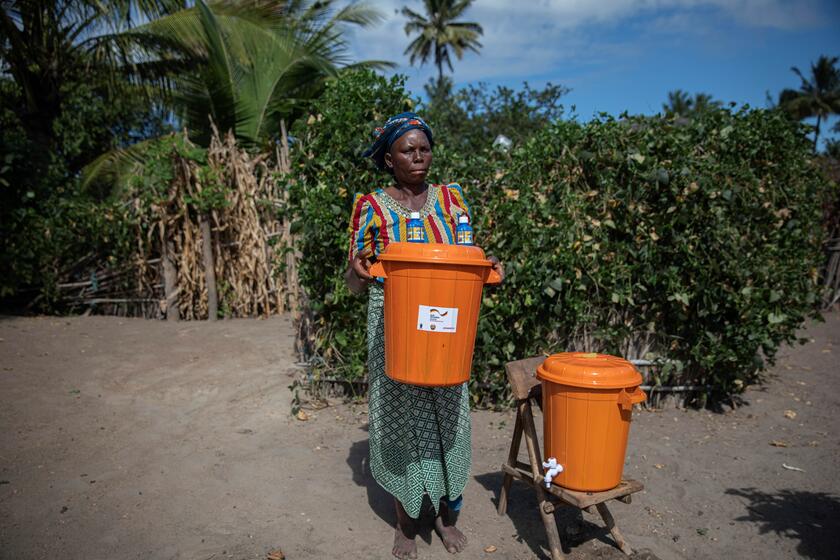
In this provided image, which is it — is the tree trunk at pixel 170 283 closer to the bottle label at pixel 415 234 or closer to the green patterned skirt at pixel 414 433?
the green patterned skirt at pixel 414 433

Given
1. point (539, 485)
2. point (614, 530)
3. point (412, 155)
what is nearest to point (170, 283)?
point (412, 155)

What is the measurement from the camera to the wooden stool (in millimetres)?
2488

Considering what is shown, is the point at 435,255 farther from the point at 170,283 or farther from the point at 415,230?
the point at 170,283

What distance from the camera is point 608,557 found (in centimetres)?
266

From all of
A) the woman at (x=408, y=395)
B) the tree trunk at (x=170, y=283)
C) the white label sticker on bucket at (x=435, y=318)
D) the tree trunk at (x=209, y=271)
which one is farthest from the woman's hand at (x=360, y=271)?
the tree trunk at (x=170, y=283)

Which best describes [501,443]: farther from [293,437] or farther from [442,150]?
[442,150]

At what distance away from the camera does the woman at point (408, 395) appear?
2.52 m

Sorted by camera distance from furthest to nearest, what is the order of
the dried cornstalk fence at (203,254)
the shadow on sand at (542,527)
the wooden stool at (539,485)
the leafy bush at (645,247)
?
the dried cornstalk fence at (203,254), the leafy bush at (645,247), the shadow on sand at (542,527), the wooden stool at (539,485)

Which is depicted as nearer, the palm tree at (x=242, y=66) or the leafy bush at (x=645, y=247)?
the leafy bush at (x=645, y=247)

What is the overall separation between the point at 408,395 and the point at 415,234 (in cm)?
75

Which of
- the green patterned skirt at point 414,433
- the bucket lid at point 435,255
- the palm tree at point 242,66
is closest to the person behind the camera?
the bucket lid at point 435,255

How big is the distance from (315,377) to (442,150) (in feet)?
6.85

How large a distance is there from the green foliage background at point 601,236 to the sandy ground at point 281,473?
64cm

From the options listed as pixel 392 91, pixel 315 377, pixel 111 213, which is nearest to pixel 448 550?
pixel 315 377
